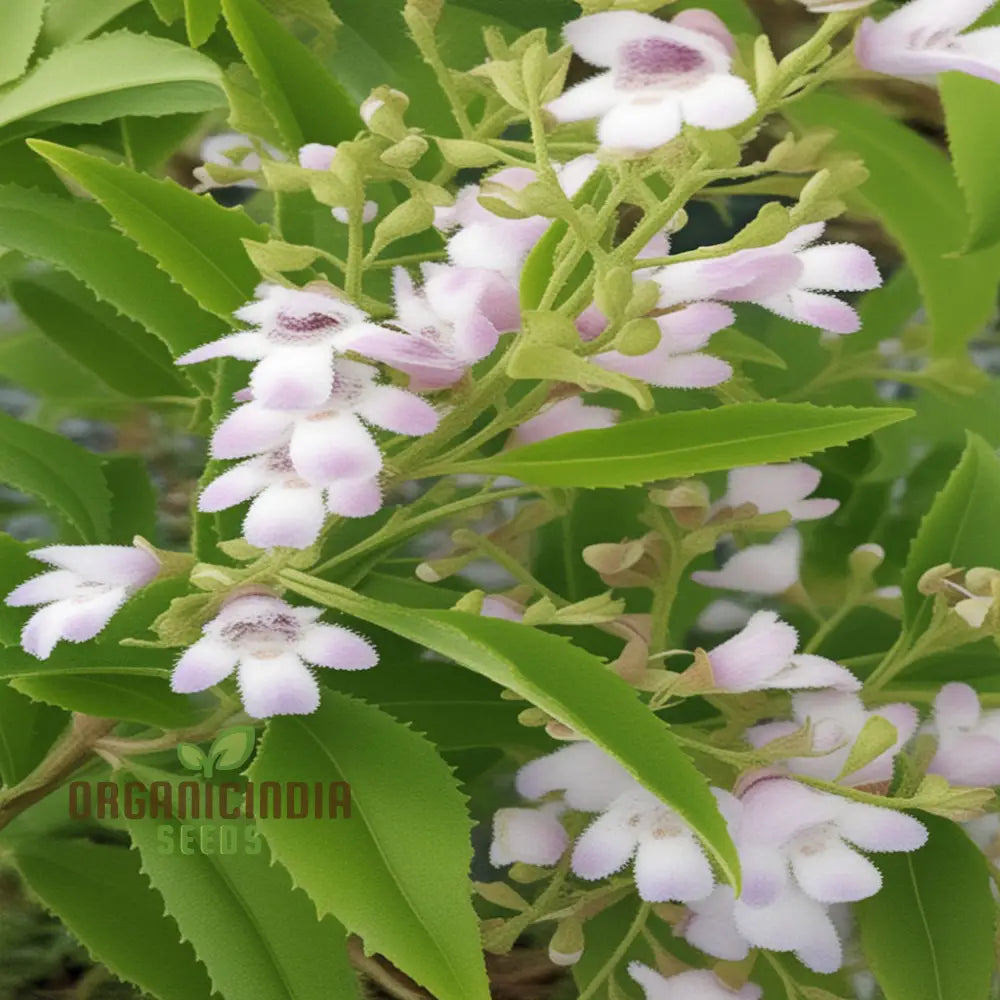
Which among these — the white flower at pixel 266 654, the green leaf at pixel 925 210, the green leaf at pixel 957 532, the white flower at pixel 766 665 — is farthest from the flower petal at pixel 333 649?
the green leaf at pixel 925 210

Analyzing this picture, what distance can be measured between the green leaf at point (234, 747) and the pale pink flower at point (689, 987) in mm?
160

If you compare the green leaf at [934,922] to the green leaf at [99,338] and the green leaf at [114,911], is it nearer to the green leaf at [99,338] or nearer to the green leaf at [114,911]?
the green leaf at [114,911]

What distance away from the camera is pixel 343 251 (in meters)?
0.48

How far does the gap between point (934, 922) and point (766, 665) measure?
0.14 m

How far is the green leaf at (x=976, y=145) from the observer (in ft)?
1.53

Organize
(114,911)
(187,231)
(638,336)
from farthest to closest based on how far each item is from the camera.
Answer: (114,911) < (187,231) < (638,336)

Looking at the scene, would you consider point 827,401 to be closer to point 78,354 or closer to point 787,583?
point 787,583

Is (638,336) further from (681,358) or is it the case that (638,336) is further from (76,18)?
(76,18)

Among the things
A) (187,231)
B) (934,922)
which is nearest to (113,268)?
(187,231)

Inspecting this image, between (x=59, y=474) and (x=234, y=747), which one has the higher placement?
(x=59, y=474)

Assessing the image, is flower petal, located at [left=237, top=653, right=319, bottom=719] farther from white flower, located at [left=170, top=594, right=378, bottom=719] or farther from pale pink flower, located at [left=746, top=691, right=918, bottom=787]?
pale pink flower, located at [left=746, top=691, right=918, bottom=787]

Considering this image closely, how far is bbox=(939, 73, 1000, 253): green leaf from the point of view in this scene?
47 cm

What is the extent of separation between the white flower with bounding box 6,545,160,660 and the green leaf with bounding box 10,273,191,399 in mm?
214

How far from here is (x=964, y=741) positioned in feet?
1.43
